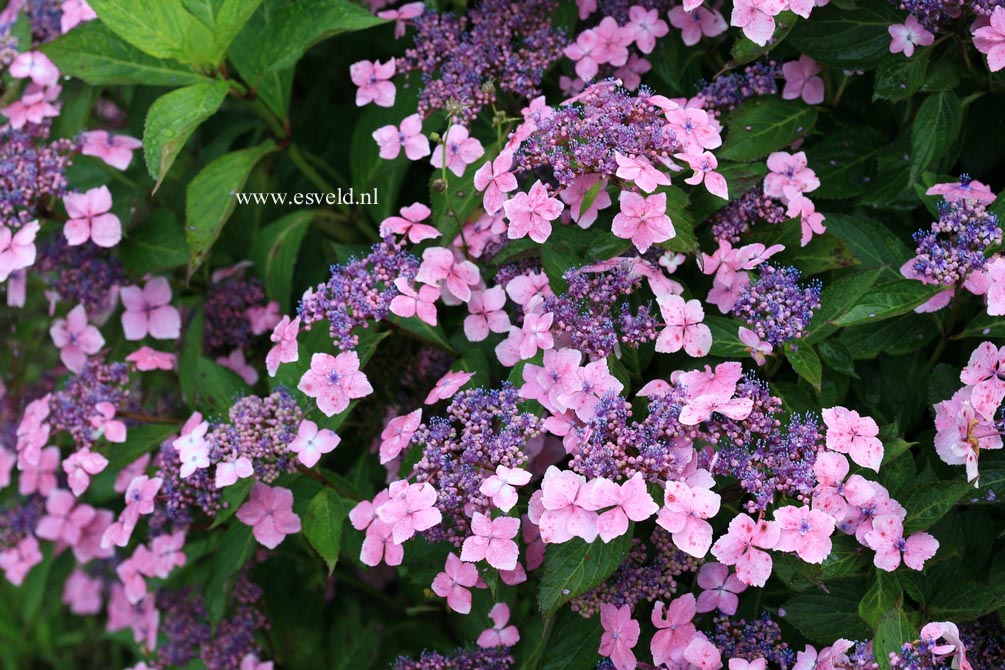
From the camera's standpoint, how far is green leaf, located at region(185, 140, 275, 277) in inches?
75.2

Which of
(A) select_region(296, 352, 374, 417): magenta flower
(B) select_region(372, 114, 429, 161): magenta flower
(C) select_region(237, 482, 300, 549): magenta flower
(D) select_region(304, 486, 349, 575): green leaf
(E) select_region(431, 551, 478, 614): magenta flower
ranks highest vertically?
(B) select_region(372, 114, 429, 161): magenta flower

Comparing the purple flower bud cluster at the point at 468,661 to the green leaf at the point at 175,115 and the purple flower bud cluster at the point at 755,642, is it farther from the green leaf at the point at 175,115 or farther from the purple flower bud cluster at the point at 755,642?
the green leaf at the point at 175,115

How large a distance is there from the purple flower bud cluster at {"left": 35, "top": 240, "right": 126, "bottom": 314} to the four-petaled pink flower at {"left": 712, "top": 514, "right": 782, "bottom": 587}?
1421mm

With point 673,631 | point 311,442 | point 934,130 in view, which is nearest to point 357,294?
point 311,442

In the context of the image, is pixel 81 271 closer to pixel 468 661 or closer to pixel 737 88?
pixel 468 661

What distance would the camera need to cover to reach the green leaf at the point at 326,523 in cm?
161

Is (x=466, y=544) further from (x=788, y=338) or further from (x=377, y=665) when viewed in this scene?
(x=377, y=665)

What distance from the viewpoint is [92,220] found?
2000mm

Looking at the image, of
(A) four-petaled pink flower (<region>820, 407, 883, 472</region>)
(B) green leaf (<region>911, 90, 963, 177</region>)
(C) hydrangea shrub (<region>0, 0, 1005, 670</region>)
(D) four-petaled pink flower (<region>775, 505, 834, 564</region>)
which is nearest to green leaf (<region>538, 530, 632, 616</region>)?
(C) hydrangea shrub (<region>0, 0, 1005, 670</region>)

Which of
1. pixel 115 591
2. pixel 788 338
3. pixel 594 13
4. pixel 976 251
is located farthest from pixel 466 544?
pixel 115 591

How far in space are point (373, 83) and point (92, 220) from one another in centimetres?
61

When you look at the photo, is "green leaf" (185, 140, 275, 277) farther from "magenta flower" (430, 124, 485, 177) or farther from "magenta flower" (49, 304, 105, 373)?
"magenta flower" (430, 124, 485, 177)

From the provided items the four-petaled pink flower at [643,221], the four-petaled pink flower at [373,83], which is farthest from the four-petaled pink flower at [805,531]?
the four-petaled pink flower at [373,83]

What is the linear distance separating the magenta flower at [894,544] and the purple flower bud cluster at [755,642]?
18 cm
